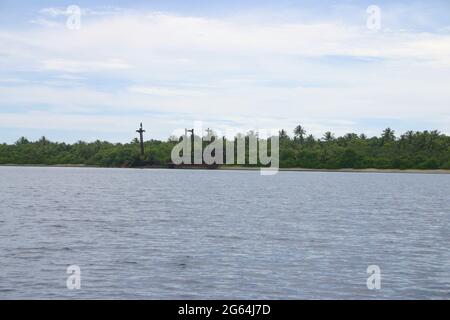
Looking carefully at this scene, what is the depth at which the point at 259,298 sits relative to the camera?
29188 millimetres

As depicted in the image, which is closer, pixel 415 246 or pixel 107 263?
pixel 107 263

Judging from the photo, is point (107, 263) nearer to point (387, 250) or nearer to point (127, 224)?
point (387, 250)

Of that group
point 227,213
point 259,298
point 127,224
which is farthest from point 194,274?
point 227,213
